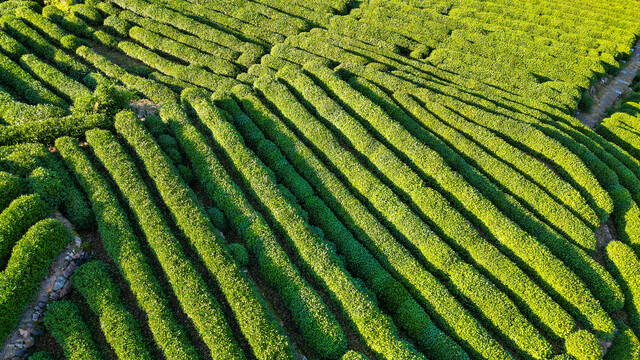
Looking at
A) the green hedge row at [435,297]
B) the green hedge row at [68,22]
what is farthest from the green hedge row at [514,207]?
the green hedge row at [68,22]

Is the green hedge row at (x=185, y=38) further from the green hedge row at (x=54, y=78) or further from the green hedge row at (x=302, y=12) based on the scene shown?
the green hedge row at (x=302, y=12)

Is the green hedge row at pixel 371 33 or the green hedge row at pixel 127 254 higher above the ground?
the green hedge row at pixel 371 33

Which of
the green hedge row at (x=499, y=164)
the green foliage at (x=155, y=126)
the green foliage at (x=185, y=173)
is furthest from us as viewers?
the green foliage at (x=155, y=126)

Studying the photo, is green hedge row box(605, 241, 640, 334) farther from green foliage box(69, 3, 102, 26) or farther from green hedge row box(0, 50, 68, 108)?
green foliage box(69, 3, 102, 26)

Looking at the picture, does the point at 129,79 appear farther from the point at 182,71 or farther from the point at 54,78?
the point at 54,78

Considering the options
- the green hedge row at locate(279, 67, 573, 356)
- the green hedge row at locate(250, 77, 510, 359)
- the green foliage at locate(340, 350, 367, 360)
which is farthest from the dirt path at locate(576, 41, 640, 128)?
the green foliage at locate(340, 350, 367, 360)

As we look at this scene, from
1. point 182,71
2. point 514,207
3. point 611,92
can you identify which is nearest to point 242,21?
point 182,71
